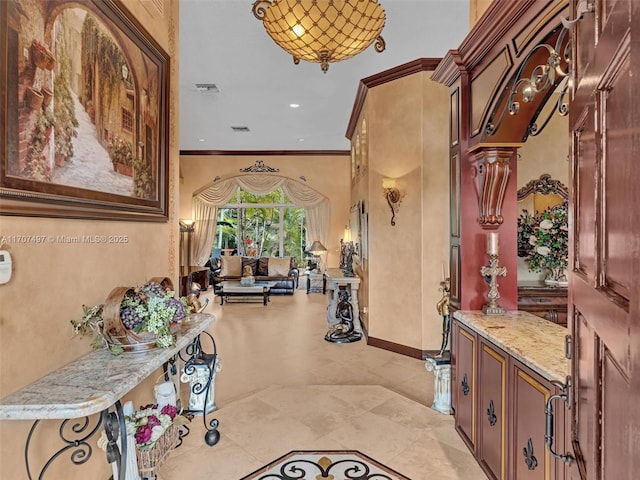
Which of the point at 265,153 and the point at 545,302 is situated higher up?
the point at 265,153

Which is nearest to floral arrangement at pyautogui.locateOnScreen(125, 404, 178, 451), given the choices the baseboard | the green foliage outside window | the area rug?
the area rug

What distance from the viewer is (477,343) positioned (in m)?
2.46

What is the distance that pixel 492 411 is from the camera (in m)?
2.24

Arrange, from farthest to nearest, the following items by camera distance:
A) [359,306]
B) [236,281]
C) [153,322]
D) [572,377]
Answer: [236,281], [359,306], [153,322], [572,377]

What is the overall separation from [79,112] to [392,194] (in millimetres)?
3548

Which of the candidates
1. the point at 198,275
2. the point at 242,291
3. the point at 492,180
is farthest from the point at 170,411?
the point at 198,275

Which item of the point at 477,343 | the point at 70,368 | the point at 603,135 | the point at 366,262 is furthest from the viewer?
the point at 366,262

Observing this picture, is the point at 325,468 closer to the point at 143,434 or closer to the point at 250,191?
the point at 143,434

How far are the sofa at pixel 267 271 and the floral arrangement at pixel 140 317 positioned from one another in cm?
Result: 700

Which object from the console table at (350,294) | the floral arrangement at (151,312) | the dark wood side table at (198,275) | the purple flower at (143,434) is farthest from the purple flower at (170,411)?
the dark wood side table at (198,275)

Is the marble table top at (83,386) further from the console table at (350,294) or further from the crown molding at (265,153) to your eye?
the crown molding at (265,153)

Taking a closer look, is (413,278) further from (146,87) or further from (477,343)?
(146,87)

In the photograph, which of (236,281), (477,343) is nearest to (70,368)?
(477,343)

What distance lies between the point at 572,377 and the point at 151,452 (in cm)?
192
